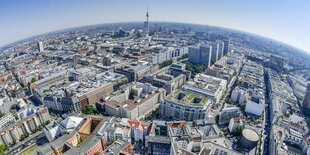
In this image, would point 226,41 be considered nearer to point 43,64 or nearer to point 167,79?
point 167,79

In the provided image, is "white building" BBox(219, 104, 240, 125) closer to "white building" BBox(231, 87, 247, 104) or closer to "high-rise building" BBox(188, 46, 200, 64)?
"white building" BBox(231, 87, 247, 104)

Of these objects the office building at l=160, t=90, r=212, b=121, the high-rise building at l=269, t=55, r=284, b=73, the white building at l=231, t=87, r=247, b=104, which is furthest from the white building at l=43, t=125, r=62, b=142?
the high-rise building at l=269, t=55, r=284, b=73

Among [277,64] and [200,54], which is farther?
[277,64]

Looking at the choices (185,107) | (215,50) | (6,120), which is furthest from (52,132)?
(215,50)

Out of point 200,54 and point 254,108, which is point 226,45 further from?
point 254,108

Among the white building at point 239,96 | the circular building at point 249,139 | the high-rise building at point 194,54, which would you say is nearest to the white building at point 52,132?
the circular building at point 249,139

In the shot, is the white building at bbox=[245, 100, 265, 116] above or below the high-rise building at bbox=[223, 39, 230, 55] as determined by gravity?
below
